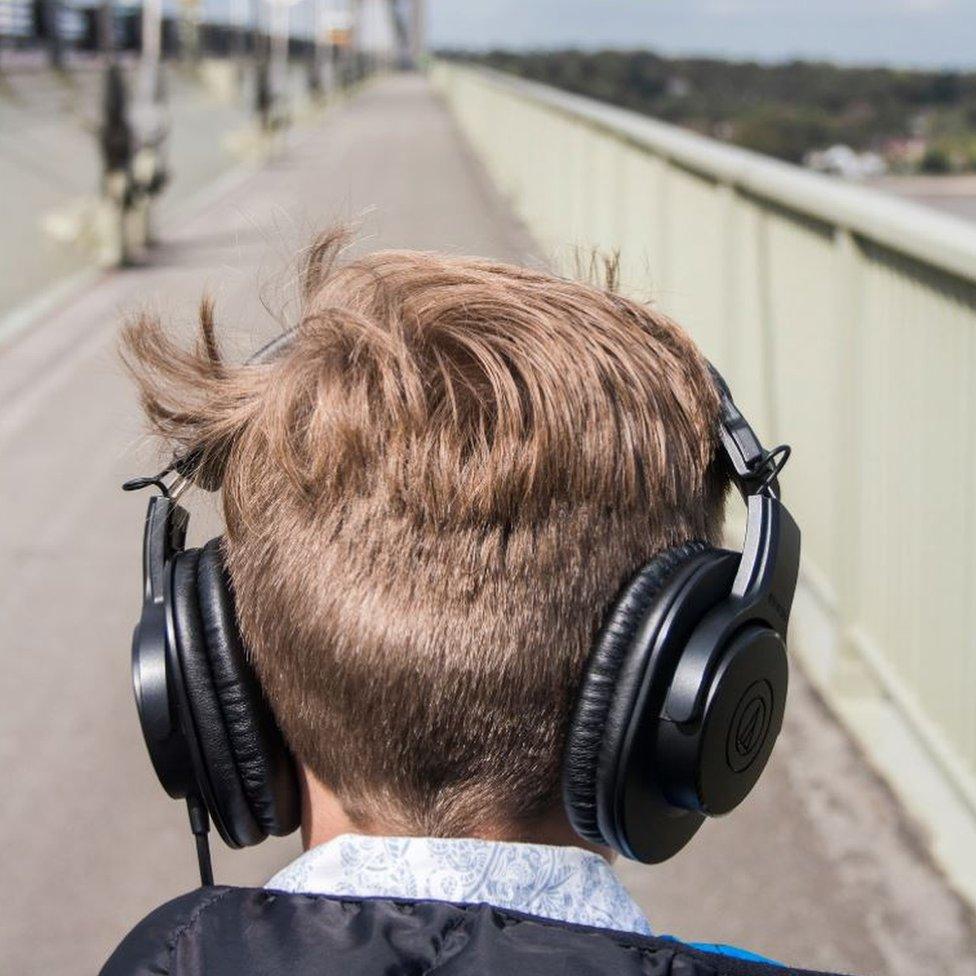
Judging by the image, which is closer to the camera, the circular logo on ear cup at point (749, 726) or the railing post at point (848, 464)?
the circular logo on ear cup at point (749, 726)

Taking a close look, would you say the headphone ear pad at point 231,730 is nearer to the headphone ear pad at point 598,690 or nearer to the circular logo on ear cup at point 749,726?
the headphone ear pad at point 598,690

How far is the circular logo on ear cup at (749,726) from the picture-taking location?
1.43 metres

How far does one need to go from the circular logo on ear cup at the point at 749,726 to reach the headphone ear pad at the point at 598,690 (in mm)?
162

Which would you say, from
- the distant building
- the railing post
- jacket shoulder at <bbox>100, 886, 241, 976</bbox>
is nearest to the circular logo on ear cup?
jacket shoulder at <bbox>100, 886, 241, 976</bbox>

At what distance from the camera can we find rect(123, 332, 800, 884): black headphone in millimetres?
1303

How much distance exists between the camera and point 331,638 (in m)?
1.28

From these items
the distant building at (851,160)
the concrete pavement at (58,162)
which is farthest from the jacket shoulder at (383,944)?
the concrete pavement at (58,162)

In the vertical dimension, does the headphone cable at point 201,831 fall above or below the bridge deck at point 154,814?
above

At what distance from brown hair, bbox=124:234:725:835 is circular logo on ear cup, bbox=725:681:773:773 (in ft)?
0.59

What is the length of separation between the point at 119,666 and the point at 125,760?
798 millimetres

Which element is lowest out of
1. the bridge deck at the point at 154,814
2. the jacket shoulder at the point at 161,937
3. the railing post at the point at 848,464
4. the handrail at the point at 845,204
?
the bridge deck at the point at 154,814

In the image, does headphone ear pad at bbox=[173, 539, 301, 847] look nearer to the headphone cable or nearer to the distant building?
the headphone cable

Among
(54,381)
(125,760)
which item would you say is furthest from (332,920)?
(54,381)

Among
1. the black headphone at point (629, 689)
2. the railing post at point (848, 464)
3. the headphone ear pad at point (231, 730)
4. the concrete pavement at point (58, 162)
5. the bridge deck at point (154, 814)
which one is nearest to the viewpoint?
the black headphone at point (629, 689)
